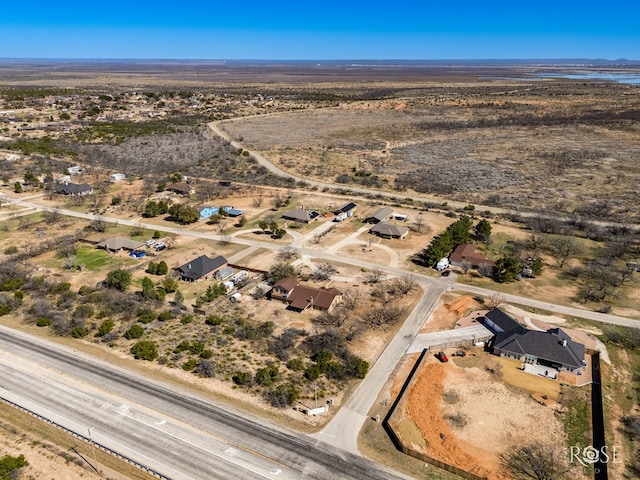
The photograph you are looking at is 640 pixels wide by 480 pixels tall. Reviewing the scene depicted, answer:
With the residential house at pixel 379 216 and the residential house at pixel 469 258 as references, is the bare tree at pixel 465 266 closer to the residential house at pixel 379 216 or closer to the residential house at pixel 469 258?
the residential house at pixel 469 258

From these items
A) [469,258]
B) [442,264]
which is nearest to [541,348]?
[442,264]

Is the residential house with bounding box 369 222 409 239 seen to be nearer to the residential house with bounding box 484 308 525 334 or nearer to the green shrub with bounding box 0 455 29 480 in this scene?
the residential house with bounding box 484 308 525 334

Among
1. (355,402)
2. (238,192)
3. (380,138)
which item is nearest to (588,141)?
(380,138)

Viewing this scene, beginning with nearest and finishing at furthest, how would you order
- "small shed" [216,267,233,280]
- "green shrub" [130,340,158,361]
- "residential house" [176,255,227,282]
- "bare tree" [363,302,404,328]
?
"green shrub" [130,340,158,361], "bare tree" [363,302,404,328], "residential house" [176,255,227,282], "small shed" [216,267,233,280]

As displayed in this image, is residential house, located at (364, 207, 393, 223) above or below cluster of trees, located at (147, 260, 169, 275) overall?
above

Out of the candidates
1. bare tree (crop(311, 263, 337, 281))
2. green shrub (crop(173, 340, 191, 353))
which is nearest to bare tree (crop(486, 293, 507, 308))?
bare tree (crop(311, 263, 337, 281))

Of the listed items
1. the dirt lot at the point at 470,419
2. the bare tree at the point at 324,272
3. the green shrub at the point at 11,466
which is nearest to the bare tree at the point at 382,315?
the dirt lot at the point at 470,419

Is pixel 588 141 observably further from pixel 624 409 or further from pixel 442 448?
pixel 442 448
